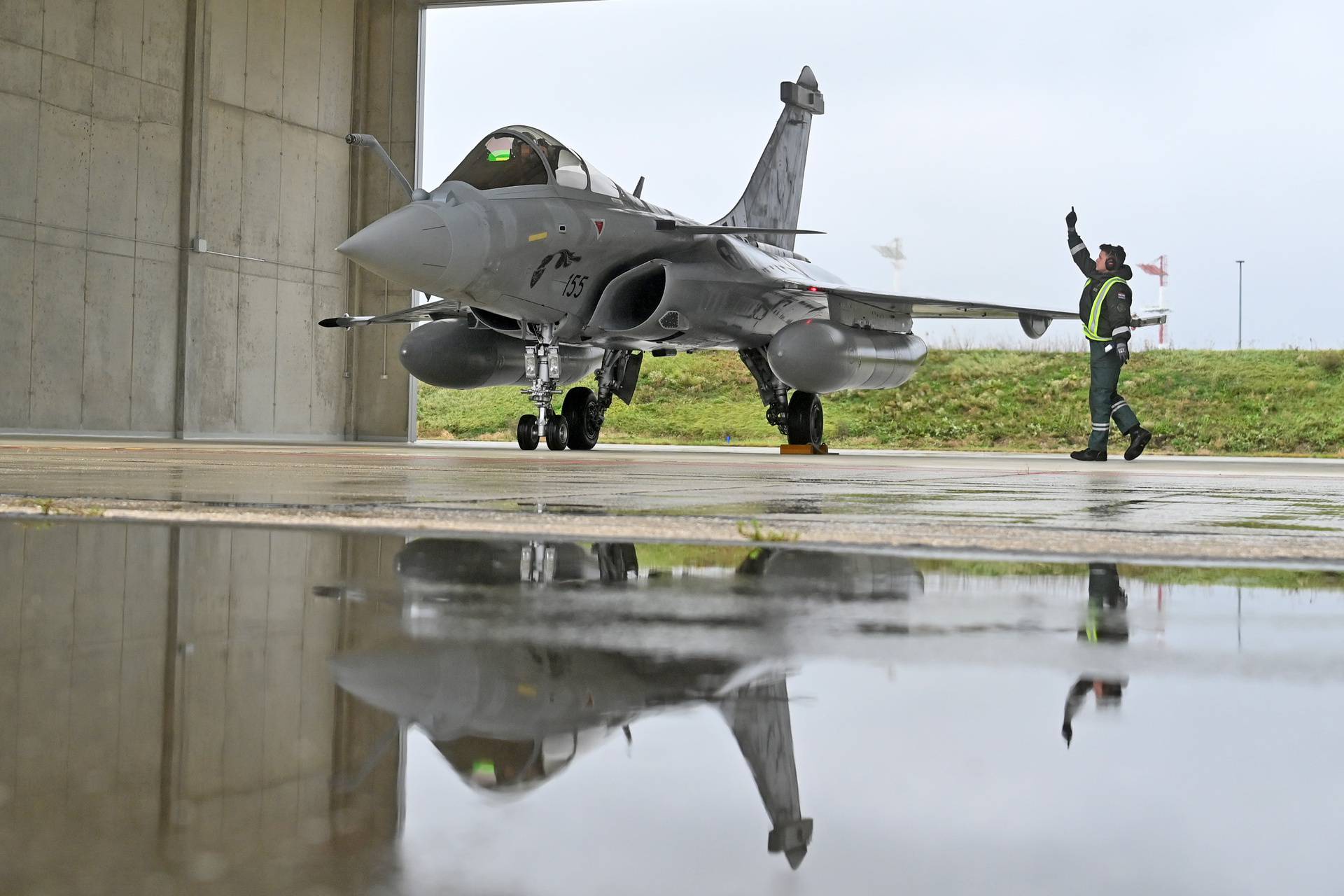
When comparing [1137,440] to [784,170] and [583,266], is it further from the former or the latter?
[784,170]

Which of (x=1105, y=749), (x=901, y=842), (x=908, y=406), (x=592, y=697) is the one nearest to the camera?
(x=901, y=842)

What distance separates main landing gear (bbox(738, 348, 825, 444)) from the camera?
13.0 m

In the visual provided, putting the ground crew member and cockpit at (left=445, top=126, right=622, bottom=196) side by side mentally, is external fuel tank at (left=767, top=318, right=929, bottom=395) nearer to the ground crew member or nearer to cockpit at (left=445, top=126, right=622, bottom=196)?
the ground crew member

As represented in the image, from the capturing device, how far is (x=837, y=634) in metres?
1.35

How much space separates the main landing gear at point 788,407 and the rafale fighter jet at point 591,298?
0.02 metres

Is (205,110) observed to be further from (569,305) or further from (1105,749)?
(1105,749)

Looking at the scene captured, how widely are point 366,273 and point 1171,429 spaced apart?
14.9 meters

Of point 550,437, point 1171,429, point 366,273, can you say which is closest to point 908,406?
point 1171,429

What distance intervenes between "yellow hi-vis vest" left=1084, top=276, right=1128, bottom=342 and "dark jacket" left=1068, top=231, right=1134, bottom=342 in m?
0.02

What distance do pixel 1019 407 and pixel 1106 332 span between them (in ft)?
50.1

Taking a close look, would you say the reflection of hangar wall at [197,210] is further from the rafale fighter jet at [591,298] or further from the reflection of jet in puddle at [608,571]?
the reflection of jet in puddle at [608,571]

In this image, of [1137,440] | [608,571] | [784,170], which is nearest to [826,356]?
[1137,440]

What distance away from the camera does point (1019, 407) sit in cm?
2577

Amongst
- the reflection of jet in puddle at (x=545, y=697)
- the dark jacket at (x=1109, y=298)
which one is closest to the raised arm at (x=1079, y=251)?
the dark jacket at (x=1109, y=298)
